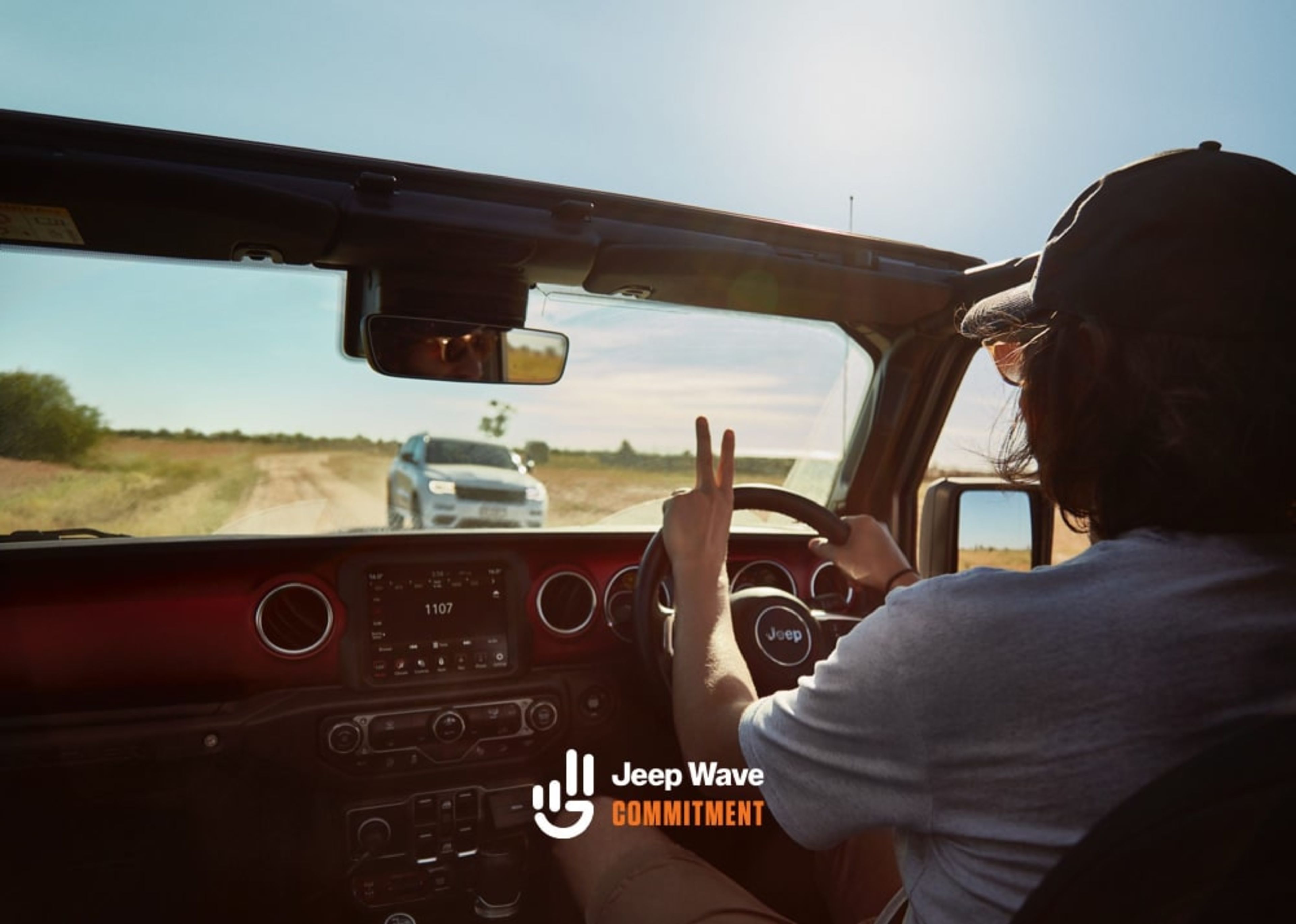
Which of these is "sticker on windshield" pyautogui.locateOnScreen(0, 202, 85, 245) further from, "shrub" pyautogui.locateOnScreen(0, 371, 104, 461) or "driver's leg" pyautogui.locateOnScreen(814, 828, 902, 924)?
"driver's leg" pyautogui.locateOnScreen(814, 828, 902, 924)

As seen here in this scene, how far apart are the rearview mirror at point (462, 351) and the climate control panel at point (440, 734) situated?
1071 millimetres

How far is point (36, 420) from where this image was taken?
10.6ft

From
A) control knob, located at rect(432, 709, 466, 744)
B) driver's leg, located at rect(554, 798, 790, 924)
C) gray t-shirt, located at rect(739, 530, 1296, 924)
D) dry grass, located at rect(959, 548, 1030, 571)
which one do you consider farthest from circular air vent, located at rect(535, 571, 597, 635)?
gray t-shirt, located at rect(739, 530, 1296, 924)

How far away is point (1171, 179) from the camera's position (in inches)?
51.2

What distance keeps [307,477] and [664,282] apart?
2654 centimetres

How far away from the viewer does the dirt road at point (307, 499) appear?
324cm

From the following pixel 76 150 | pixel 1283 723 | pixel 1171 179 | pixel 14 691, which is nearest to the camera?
pixel 1283 723

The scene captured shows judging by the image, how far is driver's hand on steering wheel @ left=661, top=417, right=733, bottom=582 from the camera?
221 cm

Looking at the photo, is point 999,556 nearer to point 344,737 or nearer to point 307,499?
point 344,737

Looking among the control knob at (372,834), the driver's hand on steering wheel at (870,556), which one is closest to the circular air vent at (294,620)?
the control knob at (372,834)

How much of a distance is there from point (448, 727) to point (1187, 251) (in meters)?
2.47

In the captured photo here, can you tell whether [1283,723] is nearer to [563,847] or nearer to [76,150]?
[563,847]

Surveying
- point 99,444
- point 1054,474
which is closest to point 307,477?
point 99,444

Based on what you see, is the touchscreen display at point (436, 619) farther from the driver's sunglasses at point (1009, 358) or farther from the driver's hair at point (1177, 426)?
the driver's hair at point (1177, 426)
